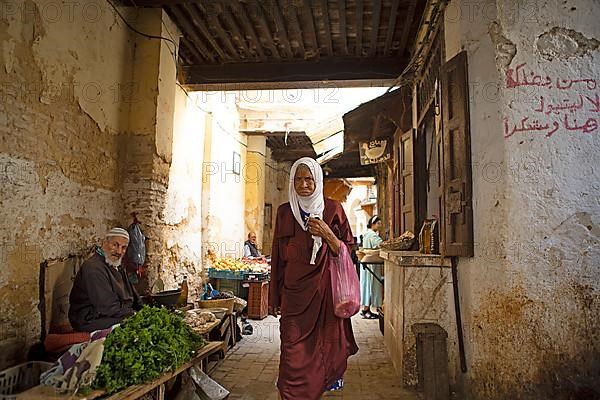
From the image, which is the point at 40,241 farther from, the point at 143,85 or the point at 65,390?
the point at 143,85

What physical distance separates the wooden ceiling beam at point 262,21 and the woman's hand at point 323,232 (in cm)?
389

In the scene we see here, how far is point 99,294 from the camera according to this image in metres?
4.00

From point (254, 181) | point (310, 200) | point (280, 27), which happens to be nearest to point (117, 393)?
point (310, 200)

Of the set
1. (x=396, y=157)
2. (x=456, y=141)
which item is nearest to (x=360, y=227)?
(x=396, y=157)

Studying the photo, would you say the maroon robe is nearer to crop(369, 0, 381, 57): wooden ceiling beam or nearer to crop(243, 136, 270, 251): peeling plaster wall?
crop(369, 0, 381, 57): wooden ceiling beam

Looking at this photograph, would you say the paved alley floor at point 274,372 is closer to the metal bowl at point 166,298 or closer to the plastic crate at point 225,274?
the metal bowl at point 166,298

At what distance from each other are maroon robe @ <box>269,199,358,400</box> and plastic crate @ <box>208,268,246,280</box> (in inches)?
205

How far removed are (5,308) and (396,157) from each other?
6.55 metres

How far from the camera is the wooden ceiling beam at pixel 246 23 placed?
607cm

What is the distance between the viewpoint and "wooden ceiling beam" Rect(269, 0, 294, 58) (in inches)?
239

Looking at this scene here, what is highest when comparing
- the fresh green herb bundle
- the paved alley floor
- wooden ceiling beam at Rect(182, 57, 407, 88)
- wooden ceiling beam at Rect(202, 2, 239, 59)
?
wooden ceiling beam at Rect(202, 2, 239, 59)

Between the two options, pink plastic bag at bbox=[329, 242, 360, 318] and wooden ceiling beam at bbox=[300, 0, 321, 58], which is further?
wooden ceiling beam at bbox=[300, 0, 321, 58]

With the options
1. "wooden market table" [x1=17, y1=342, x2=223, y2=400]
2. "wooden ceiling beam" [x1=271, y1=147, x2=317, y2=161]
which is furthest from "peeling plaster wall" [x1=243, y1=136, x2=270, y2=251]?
"wooden market table" [x1=17, y1=342, x2=223, y2=400]

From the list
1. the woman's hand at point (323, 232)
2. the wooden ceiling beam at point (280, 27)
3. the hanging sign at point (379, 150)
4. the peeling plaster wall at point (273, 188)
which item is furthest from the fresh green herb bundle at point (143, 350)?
the peeling plaster wall at point (273, 188)
